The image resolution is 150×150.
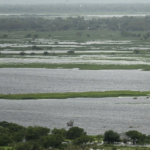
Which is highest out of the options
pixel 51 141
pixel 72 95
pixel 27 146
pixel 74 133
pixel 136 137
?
pixel 72 95

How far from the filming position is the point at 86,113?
121 ft

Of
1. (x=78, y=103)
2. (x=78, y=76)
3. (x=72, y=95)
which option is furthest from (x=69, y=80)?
(x=78, y=103)

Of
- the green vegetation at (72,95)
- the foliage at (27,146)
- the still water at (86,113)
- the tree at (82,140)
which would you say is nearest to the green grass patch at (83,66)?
the green vegetation at (72,95)

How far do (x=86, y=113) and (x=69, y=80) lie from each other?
13.4 m

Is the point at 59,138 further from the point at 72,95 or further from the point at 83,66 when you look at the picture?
the point at 83,66

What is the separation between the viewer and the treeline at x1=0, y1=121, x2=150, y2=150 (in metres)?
27.8

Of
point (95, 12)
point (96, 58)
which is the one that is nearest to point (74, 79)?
point (96, 58)

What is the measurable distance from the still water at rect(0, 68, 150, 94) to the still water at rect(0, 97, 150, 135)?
4.55 meters

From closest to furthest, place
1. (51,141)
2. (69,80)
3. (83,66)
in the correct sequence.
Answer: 1. (51,141)
2. (69,80)
3. (83,66)

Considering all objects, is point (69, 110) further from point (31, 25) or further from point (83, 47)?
point (31, 25)

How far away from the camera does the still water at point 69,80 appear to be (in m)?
46.0

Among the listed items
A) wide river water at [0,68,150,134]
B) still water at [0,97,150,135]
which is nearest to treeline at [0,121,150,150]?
still water at [0,97,150,135]

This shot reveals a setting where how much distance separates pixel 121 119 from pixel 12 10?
548ft

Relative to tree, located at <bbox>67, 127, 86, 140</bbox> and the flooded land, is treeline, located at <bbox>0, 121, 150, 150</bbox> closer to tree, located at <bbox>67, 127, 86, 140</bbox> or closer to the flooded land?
tree, located at <bbox>67, 127, 86, 140</bbox>
